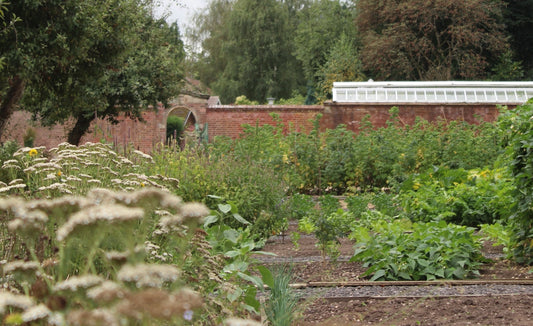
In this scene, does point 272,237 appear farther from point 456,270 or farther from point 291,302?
point 291,302

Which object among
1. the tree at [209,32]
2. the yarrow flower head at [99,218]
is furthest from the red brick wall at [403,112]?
the tree at [209,32]

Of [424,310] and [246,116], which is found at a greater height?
[246,116]

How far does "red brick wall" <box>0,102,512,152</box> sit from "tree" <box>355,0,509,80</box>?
8261mm

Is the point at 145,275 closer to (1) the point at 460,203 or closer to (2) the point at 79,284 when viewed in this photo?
(2) the point at 79,284

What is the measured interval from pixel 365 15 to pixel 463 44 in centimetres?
464

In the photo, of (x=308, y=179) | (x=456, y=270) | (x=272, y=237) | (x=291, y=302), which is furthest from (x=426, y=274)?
(x=308, y=179)

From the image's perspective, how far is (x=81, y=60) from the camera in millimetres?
10242

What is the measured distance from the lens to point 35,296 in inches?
59.7

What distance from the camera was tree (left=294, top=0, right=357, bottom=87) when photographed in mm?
28750

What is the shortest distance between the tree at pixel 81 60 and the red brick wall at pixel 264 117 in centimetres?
82

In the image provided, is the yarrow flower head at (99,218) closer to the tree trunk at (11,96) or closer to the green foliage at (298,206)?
the green foliage at (298,206)

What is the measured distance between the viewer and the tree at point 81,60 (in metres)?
8.77

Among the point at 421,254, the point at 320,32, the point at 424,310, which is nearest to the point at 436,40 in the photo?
the point at 320,32

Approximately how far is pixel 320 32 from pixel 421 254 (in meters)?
26.5
